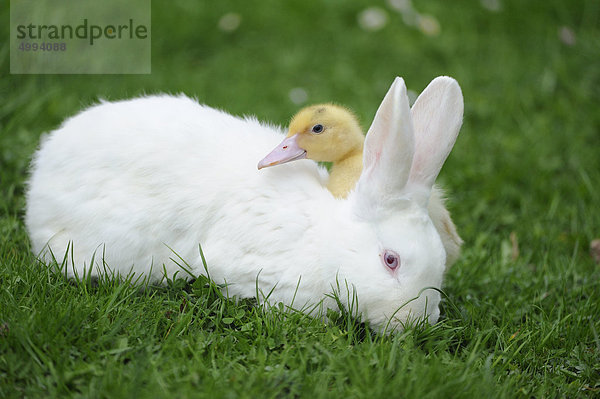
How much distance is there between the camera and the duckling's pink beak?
284 centimetres

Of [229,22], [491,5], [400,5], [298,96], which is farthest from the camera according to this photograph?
[491,5]

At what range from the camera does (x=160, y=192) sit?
295 centimetres

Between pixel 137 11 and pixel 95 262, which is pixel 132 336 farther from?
pixel 137 11

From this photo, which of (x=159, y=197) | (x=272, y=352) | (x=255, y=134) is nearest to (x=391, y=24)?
(x=255, y=134)

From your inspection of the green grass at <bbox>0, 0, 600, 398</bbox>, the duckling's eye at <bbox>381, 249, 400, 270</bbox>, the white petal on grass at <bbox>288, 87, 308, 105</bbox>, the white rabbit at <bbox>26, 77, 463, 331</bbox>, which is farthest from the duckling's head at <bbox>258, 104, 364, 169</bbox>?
the white petal on grass at <bbox>288, 87, 308, 105</bbox>

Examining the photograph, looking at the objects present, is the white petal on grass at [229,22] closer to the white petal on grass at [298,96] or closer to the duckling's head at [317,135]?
the white petal on grass at [298,96]

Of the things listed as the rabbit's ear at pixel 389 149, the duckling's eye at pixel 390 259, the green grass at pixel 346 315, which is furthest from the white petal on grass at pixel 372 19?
the duckling's eye at pixel 390 259

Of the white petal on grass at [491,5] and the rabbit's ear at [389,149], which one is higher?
the white petal on grass at [491,5]

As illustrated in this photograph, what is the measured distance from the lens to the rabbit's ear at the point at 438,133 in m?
2.71

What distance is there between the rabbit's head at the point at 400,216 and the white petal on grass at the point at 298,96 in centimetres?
257

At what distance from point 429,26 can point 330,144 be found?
3584 millimetres

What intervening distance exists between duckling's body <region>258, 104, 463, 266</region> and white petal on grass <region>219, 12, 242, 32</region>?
10.8 feet

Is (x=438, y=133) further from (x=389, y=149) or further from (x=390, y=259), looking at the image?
(x=390, y=259)

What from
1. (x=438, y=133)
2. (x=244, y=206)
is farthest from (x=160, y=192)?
(x=438, y=133)
